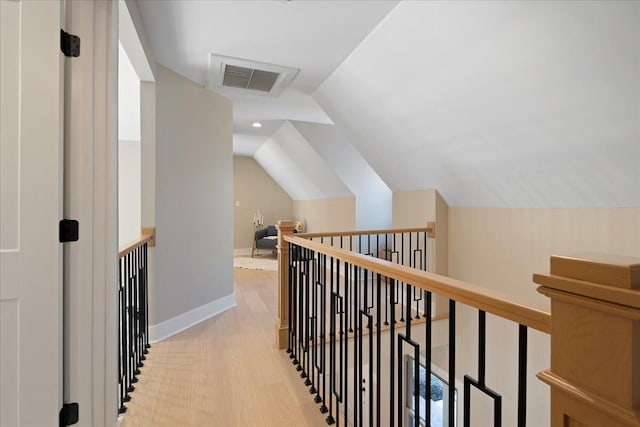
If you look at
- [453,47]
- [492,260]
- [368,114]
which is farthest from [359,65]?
[492,260]

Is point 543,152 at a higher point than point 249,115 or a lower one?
lower

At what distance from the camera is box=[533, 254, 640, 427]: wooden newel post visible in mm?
500

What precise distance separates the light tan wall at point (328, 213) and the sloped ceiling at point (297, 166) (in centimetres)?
12

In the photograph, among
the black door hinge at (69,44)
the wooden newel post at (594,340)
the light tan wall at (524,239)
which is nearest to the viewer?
the wooden newel post at (594,340)

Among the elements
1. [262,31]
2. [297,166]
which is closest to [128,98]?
[262,31]

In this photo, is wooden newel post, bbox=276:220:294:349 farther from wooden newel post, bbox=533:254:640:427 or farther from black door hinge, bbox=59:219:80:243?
wooden newel post, bbox=533:254:640:427

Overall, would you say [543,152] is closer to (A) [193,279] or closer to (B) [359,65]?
(B) [359,65]

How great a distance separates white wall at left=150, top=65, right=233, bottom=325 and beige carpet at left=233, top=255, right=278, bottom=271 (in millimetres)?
2596

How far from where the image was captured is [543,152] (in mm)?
2527

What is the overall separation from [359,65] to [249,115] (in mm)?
2433

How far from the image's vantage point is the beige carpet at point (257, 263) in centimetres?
663

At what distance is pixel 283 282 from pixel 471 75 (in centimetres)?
206

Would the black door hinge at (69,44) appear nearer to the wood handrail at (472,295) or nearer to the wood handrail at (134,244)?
the wood handrail at (134,244)

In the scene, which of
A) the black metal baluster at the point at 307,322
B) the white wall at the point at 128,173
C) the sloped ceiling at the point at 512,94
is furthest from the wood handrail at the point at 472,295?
the white wall at the point at 128,173
